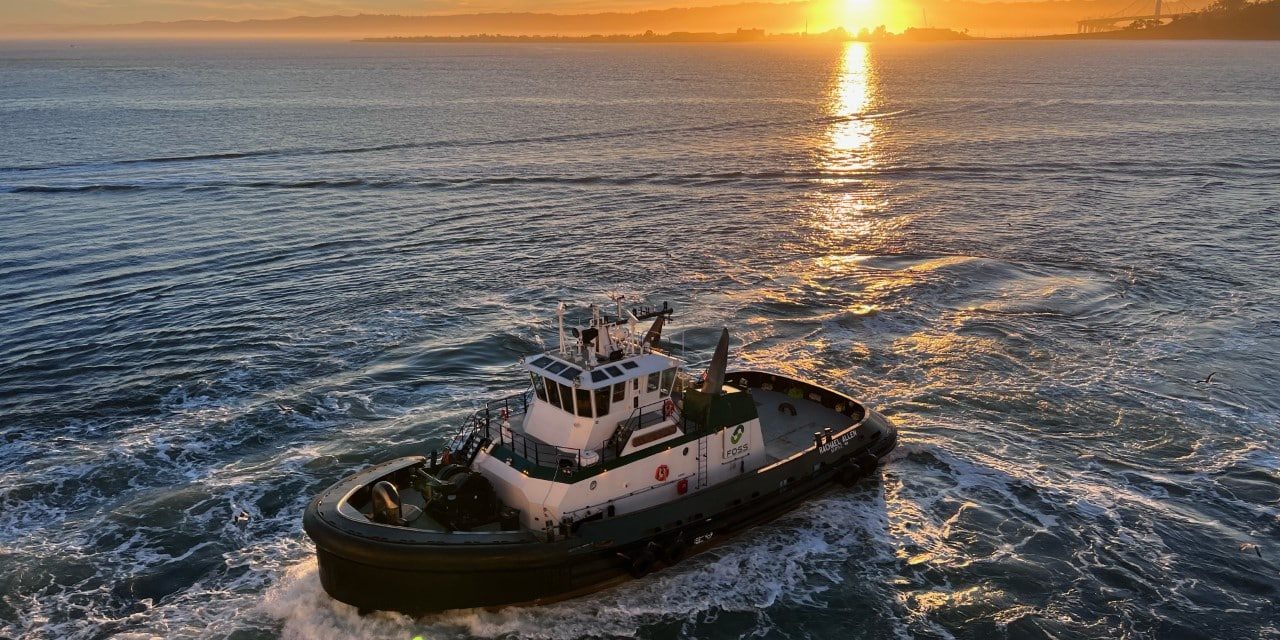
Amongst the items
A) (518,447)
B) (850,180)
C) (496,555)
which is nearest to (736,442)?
(518,447)

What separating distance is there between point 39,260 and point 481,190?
23321mm

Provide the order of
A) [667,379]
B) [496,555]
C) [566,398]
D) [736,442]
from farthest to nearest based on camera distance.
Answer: [736,442] → [667,379] → [566,398] → [496,555]

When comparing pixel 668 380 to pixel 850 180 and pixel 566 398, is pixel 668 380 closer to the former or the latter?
pixel 566 398

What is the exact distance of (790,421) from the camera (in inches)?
890

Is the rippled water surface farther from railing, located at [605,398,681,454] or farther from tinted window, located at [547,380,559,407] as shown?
tinted window, located at [547,380,559,407]

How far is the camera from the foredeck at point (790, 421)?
70.1ft

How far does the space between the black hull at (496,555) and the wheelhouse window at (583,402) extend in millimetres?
2141

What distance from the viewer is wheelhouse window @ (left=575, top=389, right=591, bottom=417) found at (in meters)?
17.5

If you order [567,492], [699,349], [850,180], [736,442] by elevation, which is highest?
[567,492]

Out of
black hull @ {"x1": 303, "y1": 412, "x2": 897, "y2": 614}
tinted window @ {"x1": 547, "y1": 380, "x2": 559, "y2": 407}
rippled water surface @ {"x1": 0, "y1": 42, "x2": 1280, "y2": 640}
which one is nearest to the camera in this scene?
black hull @ {"x1": 303, "y1": 412, "x2": 897, "y2": 614}

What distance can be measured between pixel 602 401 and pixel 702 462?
2.83m

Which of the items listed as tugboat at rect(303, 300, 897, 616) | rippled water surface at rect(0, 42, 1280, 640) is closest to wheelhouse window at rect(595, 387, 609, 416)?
tugboat at rect(303, 300, 897, 616)

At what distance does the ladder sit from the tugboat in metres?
0.02

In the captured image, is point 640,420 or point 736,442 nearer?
point 640,420
